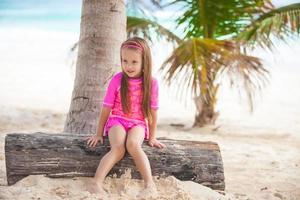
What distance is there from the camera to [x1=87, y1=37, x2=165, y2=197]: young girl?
3.38 metres

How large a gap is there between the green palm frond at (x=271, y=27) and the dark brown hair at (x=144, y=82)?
16.9 feet

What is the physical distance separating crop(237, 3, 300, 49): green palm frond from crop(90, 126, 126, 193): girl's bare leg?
17.8 ft

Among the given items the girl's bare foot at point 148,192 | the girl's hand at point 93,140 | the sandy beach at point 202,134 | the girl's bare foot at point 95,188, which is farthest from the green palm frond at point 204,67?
the girl's bare foot at point 95,188

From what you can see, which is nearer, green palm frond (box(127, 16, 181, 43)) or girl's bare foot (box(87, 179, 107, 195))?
girl's bare foot (box(87, 179, 107, 195))

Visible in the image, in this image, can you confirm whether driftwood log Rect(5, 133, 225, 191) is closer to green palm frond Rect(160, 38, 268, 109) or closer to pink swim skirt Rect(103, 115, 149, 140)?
pink swim skirt Rect(103, 115, 149, 140)

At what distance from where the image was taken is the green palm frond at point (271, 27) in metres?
8.29

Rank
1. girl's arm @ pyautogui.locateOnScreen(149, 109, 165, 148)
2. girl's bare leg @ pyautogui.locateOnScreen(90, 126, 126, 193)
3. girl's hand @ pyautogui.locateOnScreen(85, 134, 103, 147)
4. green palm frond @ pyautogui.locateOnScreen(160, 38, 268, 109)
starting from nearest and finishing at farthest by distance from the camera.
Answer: girl's bare leg @ pyautogui.locateOnScreen(90, 126, 126, 193), girl's hand @ pyautogui.locateOnScreen(85, 134, 103, 147), girl's arm @ pyautogui.locateOnScreen(149, 109, 165, 148), green palm frond @ pyautogui.locateOnScreen(160, 38, 268, 109)

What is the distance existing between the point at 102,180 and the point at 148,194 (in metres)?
0.33

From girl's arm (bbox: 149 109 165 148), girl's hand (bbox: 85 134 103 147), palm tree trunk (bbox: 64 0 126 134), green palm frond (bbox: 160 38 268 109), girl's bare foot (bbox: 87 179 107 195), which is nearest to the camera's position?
girl's bare foot (bbox: 87 179 107 195)

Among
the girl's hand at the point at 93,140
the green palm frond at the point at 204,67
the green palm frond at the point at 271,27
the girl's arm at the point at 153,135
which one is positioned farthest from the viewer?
the green palm frond at the point at 271,27

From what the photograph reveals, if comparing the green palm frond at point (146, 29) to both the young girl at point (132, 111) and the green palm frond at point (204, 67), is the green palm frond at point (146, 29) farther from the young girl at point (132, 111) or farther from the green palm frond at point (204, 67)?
the young girl at point (132, 111)

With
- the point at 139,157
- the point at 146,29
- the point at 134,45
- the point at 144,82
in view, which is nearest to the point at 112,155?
the point at 139,157

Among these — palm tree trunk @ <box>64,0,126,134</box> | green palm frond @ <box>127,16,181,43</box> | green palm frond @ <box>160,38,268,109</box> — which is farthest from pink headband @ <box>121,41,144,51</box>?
green palm frond @ <box>127,16,181,43</box>

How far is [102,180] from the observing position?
330cm
